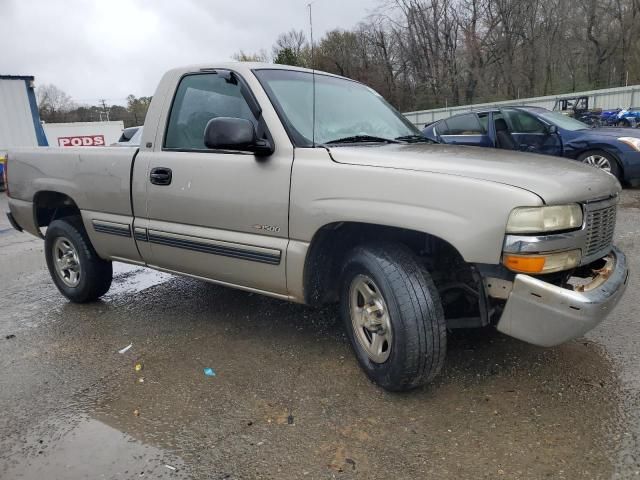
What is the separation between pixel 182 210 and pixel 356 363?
1.54 m

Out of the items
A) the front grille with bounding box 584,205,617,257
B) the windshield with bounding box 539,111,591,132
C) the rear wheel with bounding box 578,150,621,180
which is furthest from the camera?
the windshield with bounding box 539,111,591,132

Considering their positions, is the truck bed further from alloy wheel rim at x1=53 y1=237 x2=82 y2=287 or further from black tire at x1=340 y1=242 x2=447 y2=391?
black tire at x1=340 y1=242 x2=447 y2=391

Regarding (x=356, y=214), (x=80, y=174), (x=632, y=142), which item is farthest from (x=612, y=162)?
(x=80, y=174)

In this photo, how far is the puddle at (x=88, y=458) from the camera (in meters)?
2.31

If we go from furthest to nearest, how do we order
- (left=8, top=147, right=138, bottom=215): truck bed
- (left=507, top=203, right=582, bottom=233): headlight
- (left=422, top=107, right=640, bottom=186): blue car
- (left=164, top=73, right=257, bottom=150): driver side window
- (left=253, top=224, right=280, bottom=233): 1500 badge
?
(left=422, top=107, right=640, bottom=186): blue car
(left=8, top=147, right=138, bottom=215): truck bed
(left=164, top=73, right=257, bottom=150): driver side window
(left=253, top=224, right=280, bottom=233): 1500 badge
(left=507, top=203, right=582, bottom=233): headlight

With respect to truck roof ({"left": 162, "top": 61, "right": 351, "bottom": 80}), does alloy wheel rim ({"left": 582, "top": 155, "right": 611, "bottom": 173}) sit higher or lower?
lower

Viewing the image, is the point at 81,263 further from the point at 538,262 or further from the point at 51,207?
the point at 538,262

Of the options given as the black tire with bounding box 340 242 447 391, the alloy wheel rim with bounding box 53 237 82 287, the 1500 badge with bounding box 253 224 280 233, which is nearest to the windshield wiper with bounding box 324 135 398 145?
the 1500 badge with bounding box 253 224 280 233

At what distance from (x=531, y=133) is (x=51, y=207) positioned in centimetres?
772

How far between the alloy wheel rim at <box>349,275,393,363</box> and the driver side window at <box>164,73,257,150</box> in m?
1.37

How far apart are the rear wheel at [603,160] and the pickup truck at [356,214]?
6.42 m

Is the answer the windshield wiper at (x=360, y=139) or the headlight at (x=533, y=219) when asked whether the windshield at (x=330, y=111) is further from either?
the headlight at (x=533, y=219)

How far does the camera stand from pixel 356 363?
10.6 ft

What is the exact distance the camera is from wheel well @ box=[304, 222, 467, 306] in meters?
2.86
